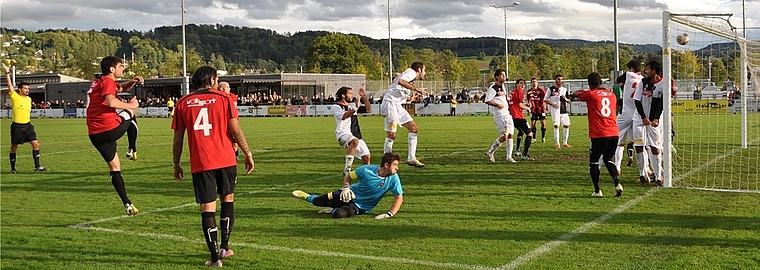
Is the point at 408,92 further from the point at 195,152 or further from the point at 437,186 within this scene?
the point at 195,152

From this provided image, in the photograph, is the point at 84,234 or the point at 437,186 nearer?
the point at 84,234

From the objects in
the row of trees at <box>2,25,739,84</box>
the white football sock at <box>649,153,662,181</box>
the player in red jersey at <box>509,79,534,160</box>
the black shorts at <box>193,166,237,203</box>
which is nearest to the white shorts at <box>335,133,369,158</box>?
the white football sock at <box>649,153,662,181</box>

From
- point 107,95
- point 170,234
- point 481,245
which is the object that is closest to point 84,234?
point 170,234

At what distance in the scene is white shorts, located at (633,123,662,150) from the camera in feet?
38.7

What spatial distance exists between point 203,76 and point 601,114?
6251mm

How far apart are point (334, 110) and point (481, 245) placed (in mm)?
5528

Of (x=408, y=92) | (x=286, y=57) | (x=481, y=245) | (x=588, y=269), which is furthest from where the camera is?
(x=286, y=57)

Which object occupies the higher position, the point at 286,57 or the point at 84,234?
the point at 286,57

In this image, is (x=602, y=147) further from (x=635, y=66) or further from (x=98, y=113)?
(x=98, y=113)

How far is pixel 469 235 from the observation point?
311 inches

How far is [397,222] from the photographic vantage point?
871 cm

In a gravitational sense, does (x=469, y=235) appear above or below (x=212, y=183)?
below

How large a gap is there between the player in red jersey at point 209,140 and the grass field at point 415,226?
1.94 ft

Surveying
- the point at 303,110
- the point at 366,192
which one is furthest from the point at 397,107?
the point at 303,110
